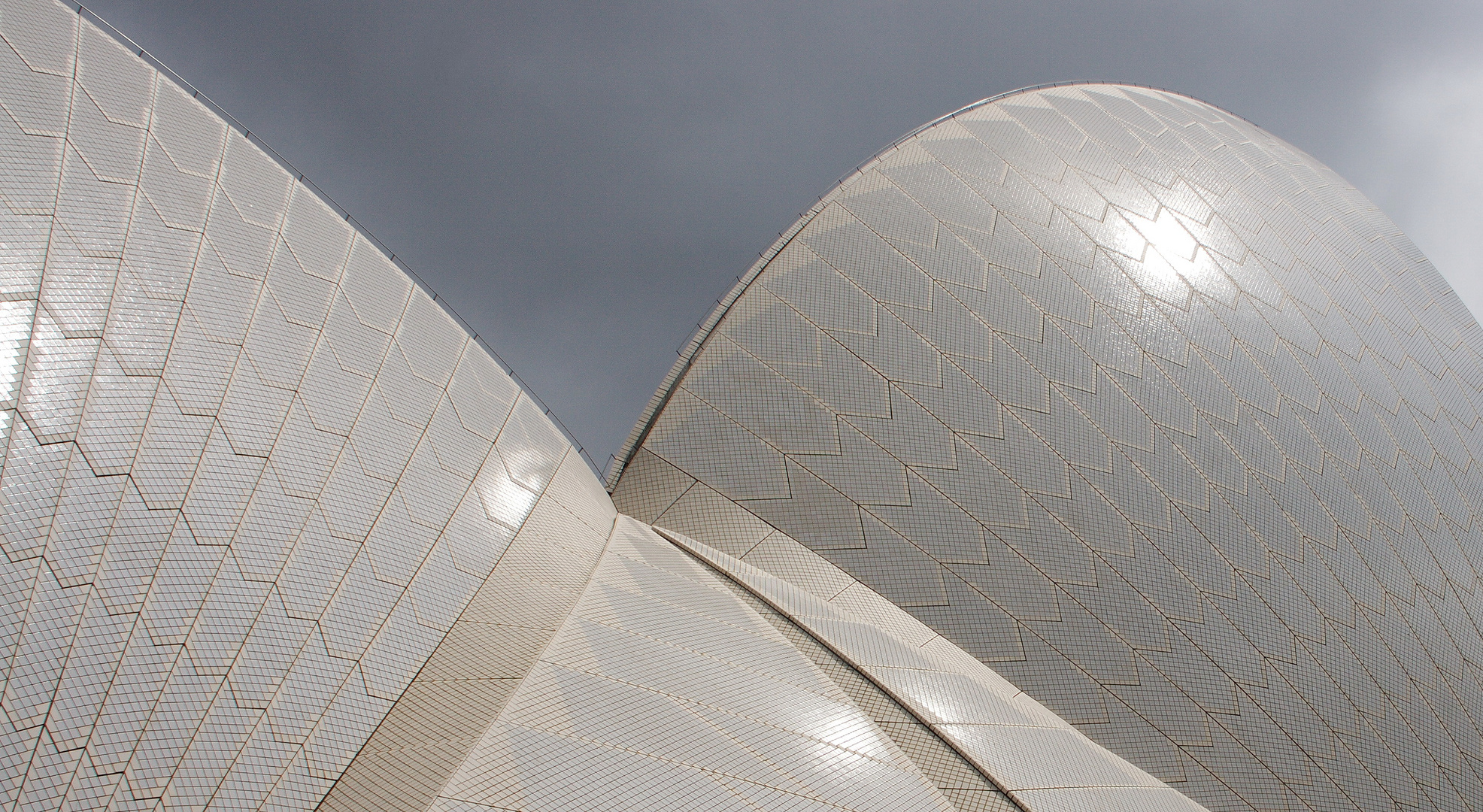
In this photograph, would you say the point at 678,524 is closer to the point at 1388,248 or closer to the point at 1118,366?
the point at 1118,366

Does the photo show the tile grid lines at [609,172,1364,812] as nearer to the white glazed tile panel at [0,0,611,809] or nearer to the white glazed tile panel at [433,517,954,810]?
the white glazed tile panel at [433,517,954,810]

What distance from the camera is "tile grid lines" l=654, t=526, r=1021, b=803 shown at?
7.51 metres

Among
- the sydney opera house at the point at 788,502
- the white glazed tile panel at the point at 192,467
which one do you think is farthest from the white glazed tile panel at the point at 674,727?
the white glazed tile panel at the point at 192,467

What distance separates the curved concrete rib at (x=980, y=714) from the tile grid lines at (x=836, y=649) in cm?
1

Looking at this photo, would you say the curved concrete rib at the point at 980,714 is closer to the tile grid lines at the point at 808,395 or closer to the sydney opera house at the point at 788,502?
the sydney opera house at the point at 788,502

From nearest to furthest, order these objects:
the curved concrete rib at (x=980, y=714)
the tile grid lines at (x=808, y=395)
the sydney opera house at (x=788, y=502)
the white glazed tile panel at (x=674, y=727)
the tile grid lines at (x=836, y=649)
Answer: the white glazed tile panel at (x=674, y=727) → the sydney opera house at (x=788, y=502) → the tile grid lines at (x=836, y=649) → the curved concrete rib at (x=980, y=714) → the tile grid lines at (x=808, y=395)

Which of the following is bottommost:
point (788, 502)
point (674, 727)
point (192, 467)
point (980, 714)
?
point (674, 727)

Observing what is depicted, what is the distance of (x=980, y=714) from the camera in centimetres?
843

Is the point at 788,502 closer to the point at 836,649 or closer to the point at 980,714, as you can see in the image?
the point at 836,649

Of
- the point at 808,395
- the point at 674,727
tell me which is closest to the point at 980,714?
the point at 674,727

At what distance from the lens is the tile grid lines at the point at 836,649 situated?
751 centimetres

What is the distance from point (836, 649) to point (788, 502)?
2.39 meters

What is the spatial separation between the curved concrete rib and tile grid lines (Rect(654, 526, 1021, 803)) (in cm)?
1

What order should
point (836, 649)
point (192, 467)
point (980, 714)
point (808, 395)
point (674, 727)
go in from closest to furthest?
point (192, 467) → point (674, 727) → point (980, 714) → point (836, 649) → point (808, 395)
